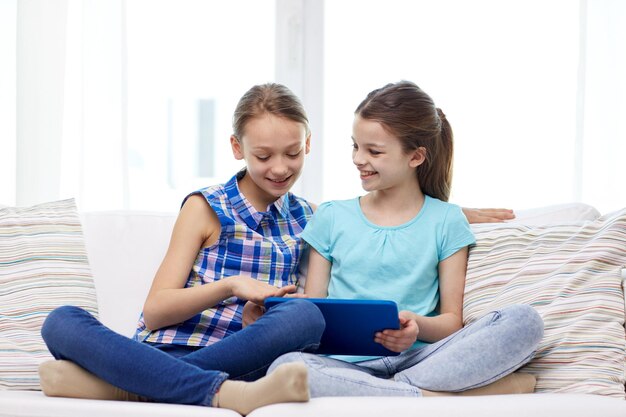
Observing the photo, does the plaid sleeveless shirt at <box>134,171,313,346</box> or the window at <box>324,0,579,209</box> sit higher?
the window at <box>324,0,579,209</box>

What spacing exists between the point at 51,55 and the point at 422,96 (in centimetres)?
164

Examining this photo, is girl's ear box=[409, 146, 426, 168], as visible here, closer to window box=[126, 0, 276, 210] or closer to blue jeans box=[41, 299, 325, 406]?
blue jeans box=[41, 299, 325, 406]

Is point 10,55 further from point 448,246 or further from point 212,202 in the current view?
point 448,246

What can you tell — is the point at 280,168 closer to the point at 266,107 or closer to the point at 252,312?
the point at 266,107

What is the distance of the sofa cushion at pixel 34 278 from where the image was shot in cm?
180

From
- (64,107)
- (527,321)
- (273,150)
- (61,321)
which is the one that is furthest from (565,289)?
(64,107)

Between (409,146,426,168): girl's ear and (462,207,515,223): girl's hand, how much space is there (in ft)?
0.66

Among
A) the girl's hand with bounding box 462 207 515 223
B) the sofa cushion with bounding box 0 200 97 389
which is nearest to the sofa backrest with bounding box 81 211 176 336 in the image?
the sofa cushion with bounding box 0 200 97 389

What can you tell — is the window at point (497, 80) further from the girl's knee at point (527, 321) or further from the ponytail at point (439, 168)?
the girl's knee at point (527, 321)

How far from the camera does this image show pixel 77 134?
3039 mm

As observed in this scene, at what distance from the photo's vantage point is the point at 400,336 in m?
1.63

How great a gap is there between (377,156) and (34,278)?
2.81 ft

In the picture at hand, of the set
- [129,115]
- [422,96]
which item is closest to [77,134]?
[129,115]

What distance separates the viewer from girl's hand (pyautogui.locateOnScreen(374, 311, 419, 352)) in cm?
163
